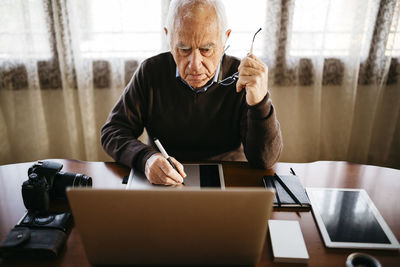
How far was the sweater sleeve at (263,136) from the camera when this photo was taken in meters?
1.12

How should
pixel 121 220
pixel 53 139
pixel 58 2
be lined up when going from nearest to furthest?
pixel 121 220 < pixel 58 2 < pixel 53 139

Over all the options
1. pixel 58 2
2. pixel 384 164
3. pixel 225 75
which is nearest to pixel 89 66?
pixel 58 2

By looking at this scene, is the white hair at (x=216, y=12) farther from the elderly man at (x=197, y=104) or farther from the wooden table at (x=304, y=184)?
the wooden table at (x=304, y=184)

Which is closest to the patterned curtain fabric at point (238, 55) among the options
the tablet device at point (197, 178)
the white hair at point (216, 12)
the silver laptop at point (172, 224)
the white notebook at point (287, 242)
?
the white hair at point (216, 12)

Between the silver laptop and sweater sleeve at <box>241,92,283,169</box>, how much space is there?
1.58 ft

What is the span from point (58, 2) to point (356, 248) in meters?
1.97

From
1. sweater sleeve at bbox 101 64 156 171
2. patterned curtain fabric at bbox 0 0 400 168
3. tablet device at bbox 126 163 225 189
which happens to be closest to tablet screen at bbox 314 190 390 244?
tablet device at bbox 126 163 225 189

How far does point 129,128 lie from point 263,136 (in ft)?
1.87

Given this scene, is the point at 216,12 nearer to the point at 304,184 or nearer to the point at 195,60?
the point at 195,60

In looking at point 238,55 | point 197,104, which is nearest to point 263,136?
point 197,104

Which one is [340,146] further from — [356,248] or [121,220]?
[121,220]

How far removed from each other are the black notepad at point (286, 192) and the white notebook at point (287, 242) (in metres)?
0.08

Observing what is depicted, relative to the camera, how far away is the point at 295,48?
204cm

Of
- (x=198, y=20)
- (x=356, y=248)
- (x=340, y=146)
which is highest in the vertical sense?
(x=198, y=20)
